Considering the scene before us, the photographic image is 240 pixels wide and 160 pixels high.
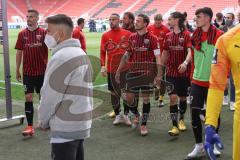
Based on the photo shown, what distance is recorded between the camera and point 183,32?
6074 mm

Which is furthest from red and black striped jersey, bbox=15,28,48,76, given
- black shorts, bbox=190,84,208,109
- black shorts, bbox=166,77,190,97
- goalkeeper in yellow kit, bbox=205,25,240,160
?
goalkeeper in yellow kit, bbox=205,25,240,160

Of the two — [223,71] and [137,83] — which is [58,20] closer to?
[223,71]

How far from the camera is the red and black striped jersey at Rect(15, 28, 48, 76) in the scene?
236 inches

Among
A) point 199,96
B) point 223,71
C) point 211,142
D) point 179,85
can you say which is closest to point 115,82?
point 179,85

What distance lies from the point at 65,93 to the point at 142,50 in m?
3.27

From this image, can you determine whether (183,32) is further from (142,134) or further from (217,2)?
(217,2)

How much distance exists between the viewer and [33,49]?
602cm

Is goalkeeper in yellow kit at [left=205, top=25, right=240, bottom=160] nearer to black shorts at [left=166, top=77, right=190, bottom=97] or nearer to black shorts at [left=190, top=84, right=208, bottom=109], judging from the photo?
black shorts at [left=190, top=84, right=208, bottom=109]

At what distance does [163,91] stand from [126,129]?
189 cm

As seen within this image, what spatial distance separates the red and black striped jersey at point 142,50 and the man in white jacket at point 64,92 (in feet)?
9.99

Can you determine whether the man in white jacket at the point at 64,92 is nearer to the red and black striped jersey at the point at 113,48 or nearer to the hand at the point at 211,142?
the hand at the point at 211,142

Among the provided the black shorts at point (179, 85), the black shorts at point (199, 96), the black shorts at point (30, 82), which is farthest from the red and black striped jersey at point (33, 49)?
the black shorts at point (199, 96)

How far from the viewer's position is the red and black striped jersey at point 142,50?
612 centimetres

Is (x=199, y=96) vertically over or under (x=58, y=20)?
under
